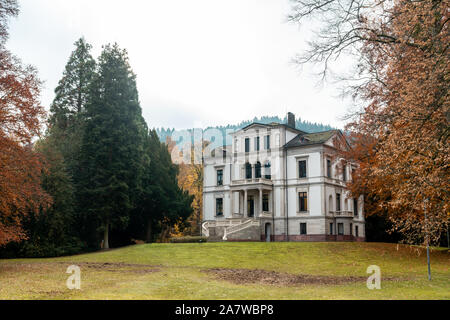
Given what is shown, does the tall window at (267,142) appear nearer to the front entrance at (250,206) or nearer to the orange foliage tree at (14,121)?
the front entrance at (250,206)

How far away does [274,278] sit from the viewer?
18.7m

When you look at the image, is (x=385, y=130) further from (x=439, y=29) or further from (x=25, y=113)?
(x=25, y=113)

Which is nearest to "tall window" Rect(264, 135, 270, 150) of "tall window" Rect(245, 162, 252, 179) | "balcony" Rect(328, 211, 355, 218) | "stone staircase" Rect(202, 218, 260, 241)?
"tall window" Rect(245, 162, 252, 179)

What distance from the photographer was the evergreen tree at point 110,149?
36625mm

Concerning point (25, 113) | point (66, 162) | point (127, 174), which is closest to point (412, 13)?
point (25, 113)

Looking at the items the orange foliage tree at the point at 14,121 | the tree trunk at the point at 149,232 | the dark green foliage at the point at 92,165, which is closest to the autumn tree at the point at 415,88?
the orange foliage tree at the point at 14,121

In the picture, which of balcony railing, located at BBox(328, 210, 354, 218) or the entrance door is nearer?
balcony railing, located at BBox(328, 210, 354, 218)

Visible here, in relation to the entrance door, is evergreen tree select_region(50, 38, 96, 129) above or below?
above

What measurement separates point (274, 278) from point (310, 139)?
2986cm

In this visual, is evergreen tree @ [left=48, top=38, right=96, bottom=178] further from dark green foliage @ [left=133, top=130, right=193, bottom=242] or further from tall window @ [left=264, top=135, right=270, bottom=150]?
tall window @ [left=264, top=135, right=270, bottom=150]

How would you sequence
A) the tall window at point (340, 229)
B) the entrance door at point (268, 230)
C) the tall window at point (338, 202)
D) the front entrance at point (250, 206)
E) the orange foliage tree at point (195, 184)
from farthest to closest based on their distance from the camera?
the orange foliage tree at point (195, 184) → the front entrance at point (250, 206) → the tall window at point (338, 202) → the entrance door at point (268, 230) → the tall window at point (340, 229)

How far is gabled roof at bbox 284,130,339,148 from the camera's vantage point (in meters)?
45.5

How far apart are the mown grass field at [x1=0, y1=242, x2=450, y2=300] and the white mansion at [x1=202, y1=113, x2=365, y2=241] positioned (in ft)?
39.2

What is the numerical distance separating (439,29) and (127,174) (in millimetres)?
28318
